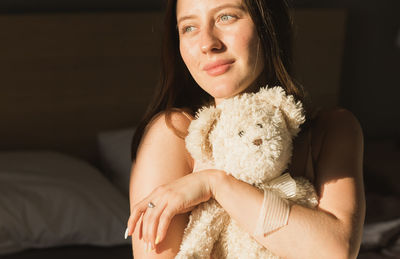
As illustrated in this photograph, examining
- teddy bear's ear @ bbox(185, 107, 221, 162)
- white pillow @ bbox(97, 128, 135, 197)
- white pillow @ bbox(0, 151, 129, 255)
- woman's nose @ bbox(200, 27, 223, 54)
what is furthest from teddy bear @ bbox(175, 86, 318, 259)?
white pillow @ bbox(97, 128, 135, 197)

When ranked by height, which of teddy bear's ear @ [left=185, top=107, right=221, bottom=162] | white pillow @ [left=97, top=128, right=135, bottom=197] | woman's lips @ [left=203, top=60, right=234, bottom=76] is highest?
woman's lips @ [left=203, top=60, right=234, bottom=76]

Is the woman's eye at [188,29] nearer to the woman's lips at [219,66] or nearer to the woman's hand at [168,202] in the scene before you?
the woman's lips at [219,66]

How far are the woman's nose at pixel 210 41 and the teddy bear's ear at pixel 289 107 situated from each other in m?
0.13

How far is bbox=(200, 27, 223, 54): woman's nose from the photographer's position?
0.99 m

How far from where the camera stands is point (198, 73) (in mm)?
1056

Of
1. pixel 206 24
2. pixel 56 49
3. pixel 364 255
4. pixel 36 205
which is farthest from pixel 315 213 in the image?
pixel 56 49

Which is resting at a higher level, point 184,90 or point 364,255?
point 184,90

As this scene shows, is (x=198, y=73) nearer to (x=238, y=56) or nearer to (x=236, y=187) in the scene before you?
(x=238, y=56)

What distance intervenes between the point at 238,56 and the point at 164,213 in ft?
1.11

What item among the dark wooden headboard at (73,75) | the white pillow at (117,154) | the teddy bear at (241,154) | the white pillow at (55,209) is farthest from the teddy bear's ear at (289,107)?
the dark wooden headboard at (73,75)

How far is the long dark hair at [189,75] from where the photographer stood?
105 centimetres

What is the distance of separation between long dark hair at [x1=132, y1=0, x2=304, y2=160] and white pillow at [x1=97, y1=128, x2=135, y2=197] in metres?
1.08

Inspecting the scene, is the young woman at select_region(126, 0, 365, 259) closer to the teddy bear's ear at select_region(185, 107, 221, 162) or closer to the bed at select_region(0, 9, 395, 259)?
the teddy bear's ear at select_region(185, 107, 221, 162)

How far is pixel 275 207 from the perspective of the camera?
0.91 m
